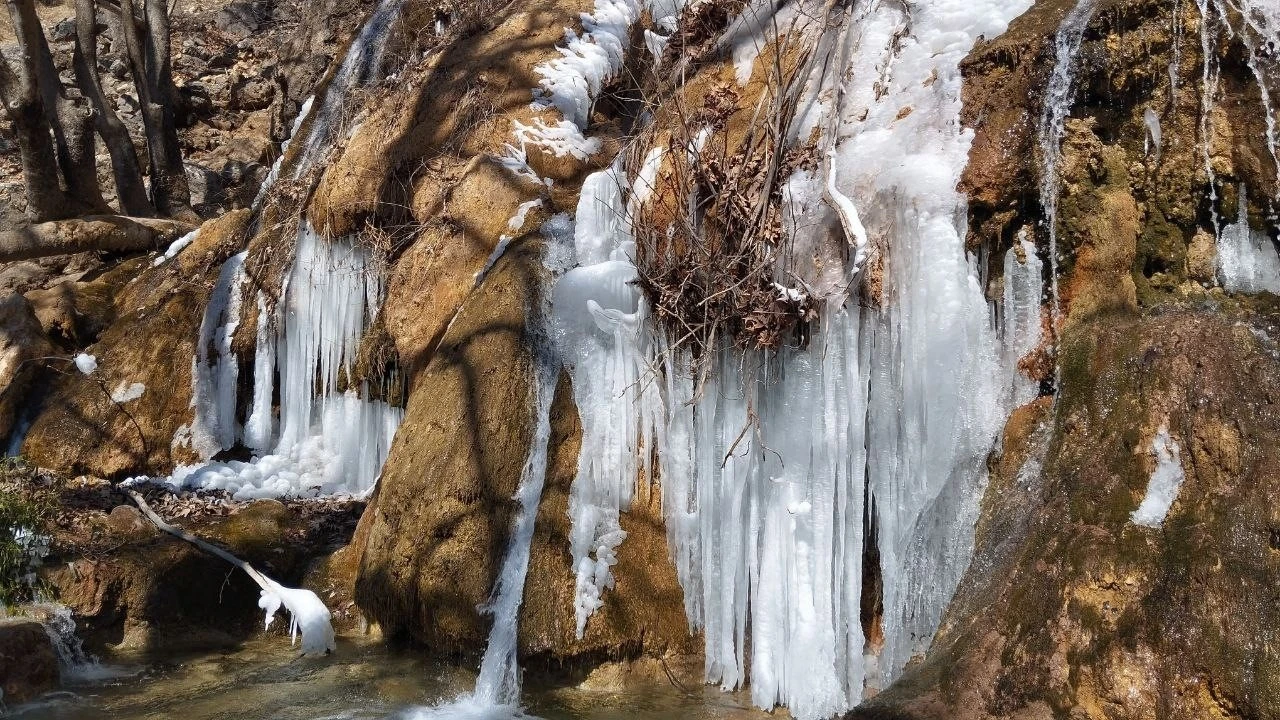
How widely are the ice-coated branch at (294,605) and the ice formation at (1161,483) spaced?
4.13m

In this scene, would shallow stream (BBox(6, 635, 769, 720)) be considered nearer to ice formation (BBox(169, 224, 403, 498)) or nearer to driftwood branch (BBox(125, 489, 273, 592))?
driftwood branch (BBox(125, 489, 273, 592))

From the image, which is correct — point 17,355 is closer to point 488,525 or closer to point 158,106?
point 158,106

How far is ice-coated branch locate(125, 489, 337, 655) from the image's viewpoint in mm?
5832

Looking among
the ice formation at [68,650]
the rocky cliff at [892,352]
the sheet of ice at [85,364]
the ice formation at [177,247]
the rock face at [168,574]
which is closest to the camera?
the rocky cliff at [892,352]

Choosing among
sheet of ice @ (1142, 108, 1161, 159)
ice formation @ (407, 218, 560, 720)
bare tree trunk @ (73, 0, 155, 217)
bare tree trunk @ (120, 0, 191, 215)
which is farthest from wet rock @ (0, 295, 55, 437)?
sheet of ice @ (1142, 108, 1161, 159)

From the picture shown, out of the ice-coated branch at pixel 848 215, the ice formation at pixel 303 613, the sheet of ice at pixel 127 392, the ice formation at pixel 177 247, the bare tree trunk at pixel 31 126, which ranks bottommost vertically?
the ice formation at pixel 303 613

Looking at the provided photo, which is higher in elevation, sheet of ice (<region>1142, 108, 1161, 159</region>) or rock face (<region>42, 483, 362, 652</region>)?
sheet of ice (<region>1142, 108, 1161, 159</region>)

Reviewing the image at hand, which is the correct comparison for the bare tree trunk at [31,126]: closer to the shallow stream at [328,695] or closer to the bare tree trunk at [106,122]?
the bare tree trunk at [106,122]

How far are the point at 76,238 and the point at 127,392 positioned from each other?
9.41ft

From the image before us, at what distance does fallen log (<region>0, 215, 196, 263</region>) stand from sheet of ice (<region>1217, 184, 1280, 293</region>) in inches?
402

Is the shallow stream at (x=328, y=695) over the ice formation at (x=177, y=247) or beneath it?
beneath

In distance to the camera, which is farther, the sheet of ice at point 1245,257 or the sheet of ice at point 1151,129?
the sheet of ice at point 1151,129

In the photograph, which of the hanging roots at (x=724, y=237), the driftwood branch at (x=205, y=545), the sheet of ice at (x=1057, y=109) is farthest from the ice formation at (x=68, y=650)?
the sheet of ice at (x=1057, y=109)

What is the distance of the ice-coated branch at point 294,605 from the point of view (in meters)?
5.83
